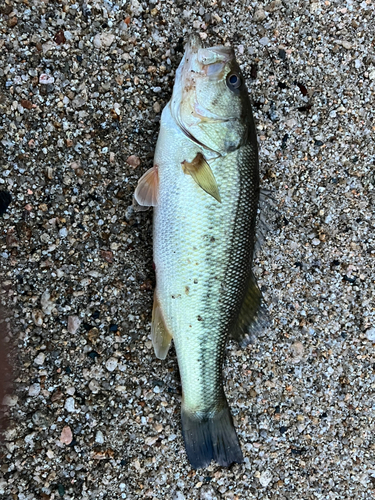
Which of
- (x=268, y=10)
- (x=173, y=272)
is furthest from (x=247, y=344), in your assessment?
(x=268, y=10)

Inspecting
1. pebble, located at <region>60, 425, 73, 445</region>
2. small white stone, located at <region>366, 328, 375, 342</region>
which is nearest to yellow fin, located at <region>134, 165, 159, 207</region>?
pebble, located at <region>60, 425, 73, 445</region>

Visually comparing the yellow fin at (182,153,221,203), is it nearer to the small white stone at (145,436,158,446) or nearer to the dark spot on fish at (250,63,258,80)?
the dark spot on fish at (250,63,258,80)

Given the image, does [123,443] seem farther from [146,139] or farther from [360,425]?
[146,139]

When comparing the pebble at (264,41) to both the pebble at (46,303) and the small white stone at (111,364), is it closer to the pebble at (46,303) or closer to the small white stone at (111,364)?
the pebble at (46,303)

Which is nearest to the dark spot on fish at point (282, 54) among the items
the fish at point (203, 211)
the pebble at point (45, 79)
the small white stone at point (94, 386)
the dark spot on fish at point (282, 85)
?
the dark spot on fish at point (282, 85)

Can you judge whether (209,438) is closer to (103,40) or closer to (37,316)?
(37,316)

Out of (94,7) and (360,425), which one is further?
(360,425)
